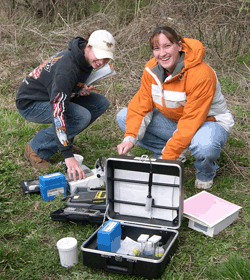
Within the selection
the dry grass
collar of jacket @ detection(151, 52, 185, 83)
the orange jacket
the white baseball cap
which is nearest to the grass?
the dry grass

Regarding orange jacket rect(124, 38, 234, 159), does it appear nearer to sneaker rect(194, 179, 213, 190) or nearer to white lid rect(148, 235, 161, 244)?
sneaker rect(194, 179, 213, 190)

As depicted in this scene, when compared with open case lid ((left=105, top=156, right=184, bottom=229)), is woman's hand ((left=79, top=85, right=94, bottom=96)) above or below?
above

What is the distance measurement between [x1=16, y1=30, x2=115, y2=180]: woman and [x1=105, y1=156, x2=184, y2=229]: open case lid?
0.45m

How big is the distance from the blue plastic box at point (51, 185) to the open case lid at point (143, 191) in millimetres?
707

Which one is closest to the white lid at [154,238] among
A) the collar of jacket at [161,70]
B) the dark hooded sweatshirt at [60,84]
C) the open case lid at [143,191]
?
the open case lid at [143,191]

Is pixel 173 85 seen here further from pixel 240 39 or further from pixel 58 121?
pixel 240 39

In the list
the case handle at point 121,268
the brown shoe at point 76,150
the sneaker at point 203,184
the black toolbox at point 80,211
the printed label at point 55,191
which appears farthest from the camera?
the brown shoe at point 76,150

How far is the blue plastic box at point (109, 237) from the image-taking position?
2.59m

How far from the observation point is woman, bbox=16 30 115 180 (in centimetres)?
351

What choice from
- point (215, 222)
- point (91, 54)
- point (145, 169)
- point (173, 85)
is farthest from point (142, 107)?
point (215, 222)

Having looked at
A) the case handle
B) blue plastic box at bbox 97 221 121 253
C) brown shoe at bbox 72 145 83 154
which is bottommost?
the case handle

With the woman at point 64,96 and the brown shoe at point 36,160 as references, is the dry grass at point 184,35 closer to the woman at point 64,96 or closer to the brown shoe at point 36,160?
the woman at point 64,96

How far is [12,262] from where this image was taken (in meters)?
2.71

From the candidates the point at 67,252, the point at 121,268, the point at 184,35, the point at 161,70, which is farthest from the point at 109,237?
the point at 184,35
